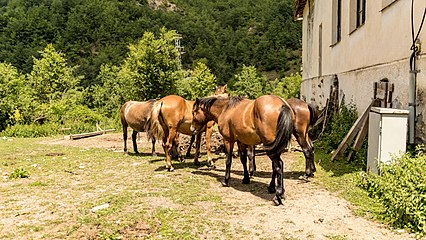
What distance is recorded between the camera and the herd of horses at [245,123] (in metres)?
5.43

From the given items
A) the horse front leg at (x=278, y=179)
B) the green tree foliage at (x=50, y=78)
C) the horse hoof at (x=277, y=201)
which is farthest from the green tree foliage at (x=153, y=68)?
the horse hoof at (x=277, y=201)

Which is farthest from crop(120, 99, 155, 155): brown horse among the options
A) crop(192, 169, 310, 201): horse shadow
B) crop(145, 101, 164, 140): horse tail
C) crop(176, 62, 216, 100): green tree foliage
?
crop(176, 62, 216, 100): green tree foliage

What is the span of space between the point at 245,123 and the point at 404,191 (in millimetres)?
2673

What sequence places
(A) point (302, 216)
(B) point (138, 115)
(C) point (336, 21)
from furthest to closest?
(C) point (336, 21)
(B) point (138, 115)
(A) point (302, 216)

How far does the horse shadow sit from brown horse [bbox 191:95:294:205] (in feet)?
0.55

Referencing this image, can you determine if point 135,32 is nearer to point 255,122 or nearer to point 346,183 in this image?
point 255,122

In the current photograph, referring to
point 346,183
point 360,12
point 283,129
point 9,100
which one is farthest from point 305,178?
point 9,100

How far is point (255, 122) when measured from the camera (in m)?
5.81

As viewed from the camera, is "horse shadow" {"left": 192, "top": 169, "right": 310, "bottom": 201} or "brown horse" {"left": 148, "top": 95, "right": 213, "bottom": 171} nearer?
"horse shadow" {"left": 192, "top": 169, "right": 310, "bottom": 201}

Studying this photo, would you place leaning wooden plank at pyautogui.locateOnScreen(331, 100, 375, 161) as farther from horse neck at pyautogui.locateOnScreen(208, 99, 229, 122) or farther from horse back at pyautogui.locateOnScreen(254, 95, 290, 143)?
horse neck at pyautogui.locateOnScreen(208, 99, 229, 122)

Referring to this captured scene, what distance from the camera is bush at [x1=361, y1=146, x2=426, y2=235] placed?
423cm

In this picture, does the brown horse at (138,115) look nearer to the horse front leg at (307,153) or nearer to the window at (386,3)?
the horse front leg at (307,153)

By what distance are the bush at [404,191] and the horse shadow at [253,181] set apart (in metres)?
1.77

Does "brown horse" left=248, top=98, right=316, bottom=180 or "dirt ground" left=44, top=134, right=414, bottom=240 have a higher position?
"brown horse" left=248, top=98, right=316, bottom=180
